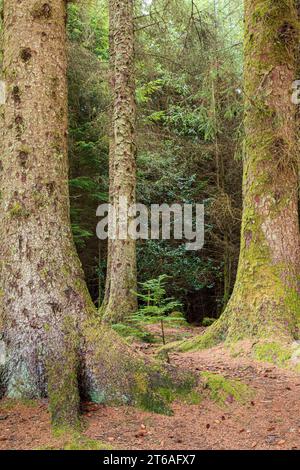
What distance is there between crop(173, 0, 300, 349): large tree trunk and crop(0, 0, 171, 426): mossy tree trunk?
237 cm

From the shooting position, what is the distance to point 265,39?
580 cm

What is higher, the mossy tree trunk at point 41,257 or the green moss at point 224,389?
the mossy tree trunk at point 41,257

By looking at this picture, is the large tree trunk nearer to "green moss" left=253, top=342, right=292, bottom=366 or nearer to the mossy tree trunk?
"green moss" left=253, top=342, right=292, bottom=366

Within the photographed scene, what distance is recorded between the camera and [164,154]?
13664 mm

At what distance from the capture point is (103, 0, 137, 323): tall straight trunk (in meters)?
8.42

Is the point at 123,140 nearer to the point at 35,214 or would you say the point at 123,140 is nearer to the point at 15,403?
the point at 35,214

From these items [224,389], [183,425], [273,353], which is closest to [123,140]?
[273,353]

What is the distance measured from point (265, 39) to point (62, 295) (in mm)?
4450

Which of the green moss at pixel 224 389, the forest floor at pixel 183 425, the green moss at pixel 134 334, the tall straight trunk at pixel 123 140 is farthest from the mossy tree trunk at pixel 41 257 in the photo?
the tall straight trunk at pixel 123 140

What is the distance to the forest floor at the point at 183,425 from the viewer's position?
298 cm

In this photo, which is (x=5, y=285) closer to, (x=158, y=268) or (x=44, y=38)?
(x=44, y=38)

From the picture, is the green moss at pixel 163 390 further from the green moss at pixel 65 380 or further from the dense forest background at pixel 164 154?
the dense forest background at pixel 164 154

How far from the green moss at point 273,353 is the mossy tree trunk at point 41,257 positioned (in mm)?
1916
